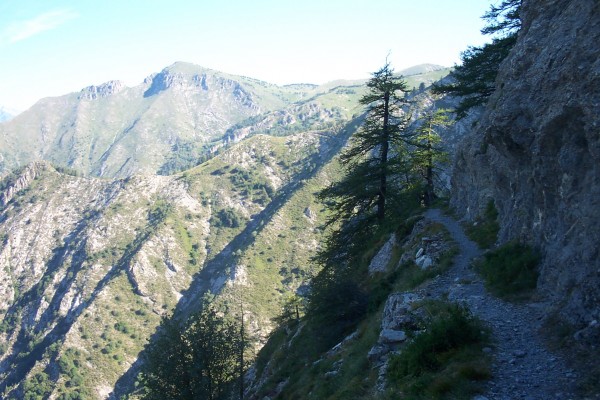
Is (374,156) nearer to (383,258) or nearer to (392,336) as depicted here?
(383,258)

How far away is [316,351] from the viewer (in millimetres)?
22781

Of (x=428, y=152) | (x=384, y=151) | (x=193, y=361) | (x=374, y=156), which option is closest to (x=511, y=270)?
(x=384, y=151)

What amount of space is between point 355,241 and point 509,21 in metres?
22.4

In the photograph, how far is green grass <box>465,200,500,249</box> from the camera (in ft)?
62.5

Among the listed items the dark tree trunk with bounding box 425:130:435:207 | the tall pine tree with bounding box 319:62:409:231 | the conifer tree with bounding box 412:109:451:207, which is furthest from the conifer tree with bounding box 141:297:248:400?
the dark tree trunk with bounding box 425:130:435:207

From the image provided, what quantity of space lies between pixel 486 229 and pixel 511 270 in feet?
20.5

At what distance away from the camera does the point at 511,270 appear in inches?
557

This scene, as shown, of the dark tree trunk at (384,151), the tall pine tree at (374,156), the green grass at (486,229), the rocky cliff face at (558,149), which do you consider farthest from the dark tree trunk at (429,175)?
the rocky cliff face at (558,149)

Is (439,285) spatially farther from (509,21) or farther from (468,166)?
(509,21)

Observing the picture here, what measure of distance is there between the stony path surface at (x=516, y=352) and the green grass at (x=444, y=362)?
38cm

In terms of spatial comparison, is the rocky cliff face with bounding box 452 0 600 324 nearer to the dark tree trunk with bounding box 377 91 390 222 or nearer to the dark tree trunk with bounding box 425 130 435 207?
the dark tree trunk with bounding box 377 91 390 222

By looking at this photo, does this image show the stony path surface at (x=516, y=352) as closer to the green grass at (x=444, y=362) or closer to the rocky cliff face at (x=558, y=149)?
the green grass at (x=444, y=362)

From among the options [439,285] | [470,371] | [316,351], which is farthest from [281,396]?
[470,371]

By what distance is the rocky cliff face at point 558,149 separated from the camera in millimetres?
10250
